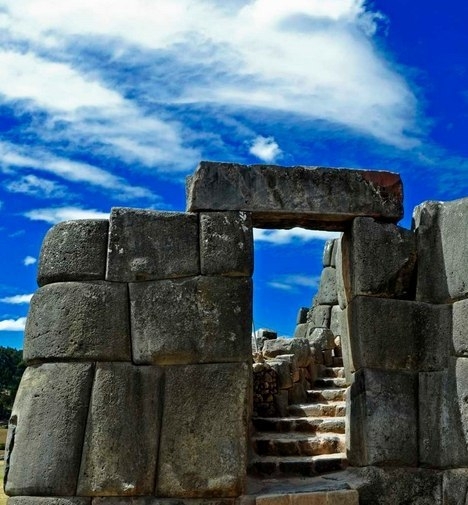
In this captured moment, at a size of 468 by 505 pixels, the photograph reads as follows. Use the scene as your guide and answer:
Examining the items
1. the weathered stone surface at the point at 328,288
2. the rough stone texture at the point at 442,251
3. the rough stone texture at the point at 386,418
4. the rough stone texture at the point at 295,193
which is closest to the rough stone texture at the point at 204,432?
the rough stone texture at the point at 386,418

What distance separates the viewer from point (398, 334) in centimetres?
738

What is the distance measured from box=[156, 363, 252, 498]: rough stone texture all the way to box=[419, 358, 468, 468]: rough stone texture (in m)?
1.90

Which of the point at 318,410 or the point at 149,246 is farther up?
A: the point at 149,246

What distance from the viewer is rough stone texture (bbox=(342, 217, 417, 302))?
742 cm

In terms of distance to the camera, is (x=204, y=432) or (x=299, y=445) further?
(x=299, y=445)

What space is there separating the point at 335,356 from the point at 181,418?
10.8 metres

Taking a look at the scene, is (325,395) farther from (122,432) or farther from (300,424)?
(122,432)

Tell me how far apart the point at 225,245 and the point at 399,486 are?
2.96 meters

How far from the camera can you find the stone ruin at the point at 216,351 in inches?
261

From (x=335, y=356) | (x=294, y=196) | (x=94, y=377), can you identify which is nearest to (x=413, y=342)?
(x=294, y=196)

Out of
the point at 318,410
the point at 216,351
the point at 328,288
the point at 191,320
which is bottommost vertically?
the point at 318,410

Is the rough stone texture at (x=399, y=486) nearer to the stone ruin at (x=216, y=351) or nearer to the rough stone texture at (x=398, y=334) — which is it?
the stone ruin at (x=216, y=351)

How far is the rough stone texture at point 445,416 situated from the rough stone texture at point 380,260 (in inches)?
37.1

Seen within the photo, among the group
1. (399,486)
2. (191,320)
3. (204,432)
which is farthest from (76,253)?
(399,486)
